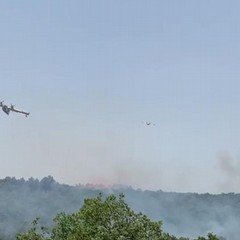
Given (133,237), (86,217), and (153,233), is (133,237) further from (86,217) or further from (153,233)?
(86,217)

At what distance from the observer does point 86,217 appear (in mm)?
40156

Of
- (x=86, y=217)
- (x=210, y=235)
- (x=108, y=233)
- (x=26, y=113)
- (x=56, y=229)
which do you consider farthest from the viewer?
(x=26, y=113)

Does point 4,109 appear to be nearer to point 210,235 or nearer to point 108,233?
point 210,235

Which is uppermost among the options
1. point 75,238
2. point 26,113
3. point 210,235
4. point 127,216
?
point 26,113

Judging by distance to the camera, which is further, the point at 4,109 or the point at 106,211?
the point at 4,109

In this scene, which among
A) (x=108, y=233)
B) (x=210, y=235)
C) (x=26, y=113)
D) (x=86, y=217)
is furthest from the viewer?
(x=26, y=113)

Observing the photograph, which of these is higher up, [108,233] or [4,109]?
[4,109]

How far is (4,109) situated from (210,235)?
38792 mm

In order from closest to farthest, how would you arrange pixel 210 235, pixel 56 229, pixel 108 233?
1. pixel 108 233
2. pixel 56 229
3. pixel 210 235

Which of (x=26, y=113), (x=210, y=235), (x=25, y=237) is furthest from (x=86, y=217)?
(x=26, y=113)

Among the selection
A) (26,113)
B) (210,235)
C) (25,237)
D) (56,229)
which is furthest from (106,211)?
(26,113)

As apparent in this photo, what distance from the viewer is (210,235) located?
244 feet

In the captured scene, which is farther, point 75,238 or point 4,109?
point 4,109

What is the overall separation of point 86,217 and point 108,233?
137 inches
